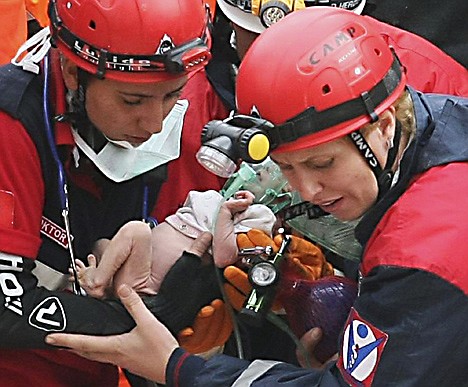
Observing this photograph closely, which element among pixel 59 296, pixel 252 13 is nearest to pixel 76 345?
pixel 59 296

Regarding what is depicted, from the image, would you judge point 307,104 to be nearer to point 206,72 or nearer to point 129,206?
point 129,206

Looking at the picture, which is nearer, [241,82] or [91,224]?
[241,82]

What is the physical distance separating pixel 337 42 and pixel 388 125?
0.20 meters

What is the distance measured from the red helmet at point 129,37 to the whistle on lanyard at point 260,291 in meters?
0.54

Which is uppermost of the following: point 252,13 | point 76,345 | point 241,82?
point 241,82

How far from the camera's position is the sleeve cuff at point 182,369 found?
237cm

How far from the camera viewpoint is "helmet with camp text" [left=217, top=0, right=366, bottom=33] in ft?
10.4

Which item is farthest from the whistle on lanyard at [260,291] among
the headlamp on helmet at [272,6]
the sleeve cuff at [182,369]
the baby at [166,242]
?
the headlamp on helmet at [272,6]

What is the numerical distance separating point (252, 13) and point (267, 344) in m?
1.02

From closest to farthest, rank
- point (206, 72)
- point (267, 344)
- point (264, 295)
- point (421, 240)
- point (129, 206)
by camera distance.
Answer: point (421, 240), point (264, 295), point (129, 206), point (267, 344), point (206, 72)

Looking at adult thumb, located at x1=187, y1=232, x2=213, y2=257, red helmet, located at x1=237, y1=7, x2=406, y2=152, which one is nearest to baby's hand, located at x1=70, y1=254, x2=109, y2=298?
adult thumb, located at x1=187, y1=232, x2=213, y2=257

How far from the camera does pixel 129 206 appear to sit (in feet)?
9.19

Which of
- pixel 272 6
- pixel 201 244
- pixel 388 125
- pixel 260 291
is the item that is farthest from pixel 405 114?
pixel 272 6

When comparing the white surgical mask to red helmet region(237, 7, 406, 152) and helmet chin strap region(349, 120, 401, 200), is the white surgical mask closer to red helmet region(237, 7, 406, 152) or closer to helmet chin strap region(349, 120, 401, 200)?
red helmet region(237, 7, 406, 152)
